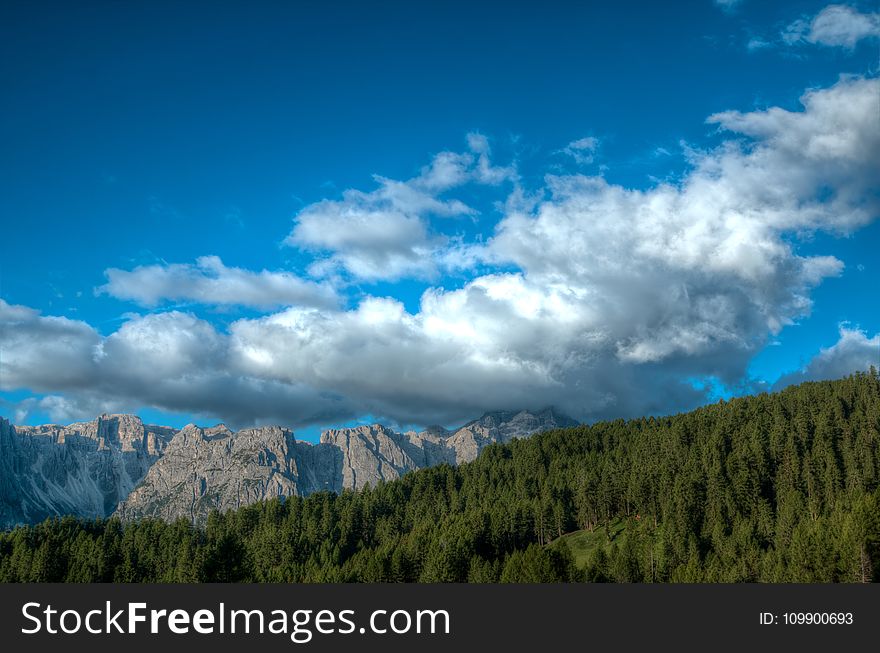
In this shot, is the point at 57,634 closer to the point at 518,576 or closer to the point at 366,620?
the point at 366,620

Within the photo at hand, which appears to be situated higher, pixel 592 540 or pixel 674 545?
pixel 674 545

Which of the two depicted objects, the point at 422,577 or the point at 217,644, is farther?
the point at 422,577

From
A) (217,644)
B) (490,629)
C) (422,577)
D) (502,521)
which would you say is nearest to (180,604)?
(217,644)

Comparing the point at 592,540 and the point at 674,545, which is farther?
the point at 592,540

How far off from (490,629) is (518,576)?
293ft

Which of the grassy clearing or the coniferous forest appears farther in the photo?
the grassy clearing

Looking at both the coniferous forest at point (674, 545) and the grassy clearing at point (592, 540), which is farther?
the grassy clearing at point (592, 540)

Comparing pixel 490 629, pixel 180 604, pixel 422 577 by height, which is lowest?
pixel 422 577

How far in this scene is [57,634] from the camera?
41.8m

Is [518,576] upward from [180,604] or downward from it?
downward

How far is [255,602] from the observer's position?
133ft

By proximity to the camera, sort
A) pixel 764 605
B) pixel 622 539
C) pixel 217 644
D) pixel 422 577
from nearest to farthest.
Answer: pixel 217 644 < pixel 764 605 < pixel 422 577 < pixel 622 539

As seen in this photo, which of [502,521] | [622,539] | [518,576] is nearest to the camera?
[518,576]

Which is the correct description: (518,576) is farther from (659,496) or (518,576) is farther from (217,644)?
(217,644)
